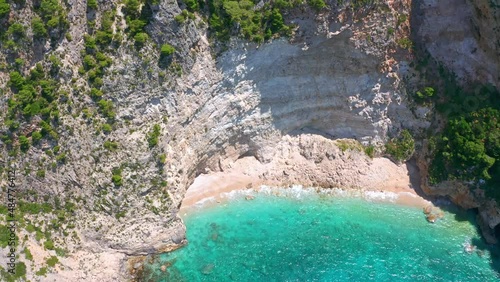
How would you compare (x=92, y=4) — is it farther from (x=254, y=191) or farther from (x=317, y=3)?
(x=254, y=191)

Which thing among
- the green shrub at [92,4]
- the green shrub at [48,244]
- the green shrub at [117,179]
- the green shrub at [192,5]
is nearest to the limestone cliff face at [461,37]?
the green shrub at [192,5]

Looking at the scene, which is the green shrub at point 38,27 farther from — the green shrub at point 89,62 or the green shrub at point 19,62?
the green shrub at point 89,62

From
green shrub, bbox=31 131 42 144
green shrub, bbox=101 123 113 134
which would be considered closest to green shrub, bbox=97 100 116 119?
green shrub, bbox=101 123 113 134

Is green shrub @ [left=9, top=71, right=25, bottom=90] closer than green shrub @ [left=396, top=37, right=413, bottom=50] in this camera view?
Yes

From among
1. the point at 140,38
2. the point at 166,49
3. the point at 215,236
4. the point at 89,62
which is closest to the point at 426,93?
the point at 215,236

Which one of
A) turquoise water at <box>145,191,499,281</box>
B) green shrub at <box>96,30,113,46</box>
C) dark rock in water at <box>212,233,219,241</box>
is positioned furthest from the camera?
dark rock in water at <box>212,233,219,241</box>

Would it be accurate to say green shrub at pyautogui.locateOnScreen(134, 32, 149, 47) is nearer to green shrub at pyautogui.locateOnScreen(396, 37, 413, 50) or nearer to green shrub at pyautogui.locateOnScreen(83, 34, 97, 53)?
green shrub at pyautogui.locateOnScreen(83, 34, 97, 53)

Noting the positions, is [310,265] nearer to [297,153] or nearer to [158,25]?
[297,153]
